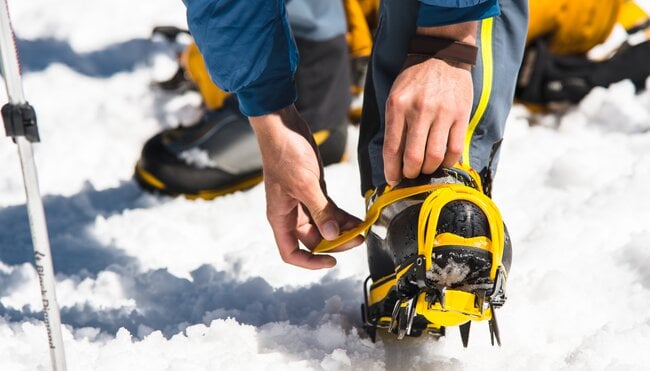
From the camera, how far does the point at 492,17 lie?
1.29 metres

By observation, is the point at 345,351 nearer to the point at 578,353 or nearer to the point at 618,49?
the point at 578,353

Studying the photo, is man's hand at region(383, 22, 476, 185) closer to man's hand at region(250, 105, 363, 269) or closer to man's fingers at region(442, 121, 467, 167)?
man's fingers at region(442, 121, 467, 167)

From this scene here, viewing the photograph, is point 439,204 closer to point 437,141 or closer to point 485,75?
point 437,141

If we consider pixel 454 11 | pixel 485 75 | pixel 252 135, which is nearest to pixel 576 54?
pixel 252 135

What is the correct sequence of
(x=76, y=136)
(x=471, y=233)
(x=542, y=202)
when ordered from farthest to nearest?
(x=76, y=136)
(x=542, y=202)
(x=471, y=233)

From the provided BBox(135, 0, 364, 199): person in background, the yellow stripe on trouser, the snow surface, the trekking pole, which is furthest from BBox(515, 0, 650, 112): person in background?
the trekking pole

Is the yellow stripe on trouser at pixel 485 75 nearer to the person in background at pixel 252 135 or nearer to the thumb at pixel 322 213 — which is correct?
the thumb at pixel 322 213

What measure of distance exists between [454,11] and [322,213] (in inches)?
14.4

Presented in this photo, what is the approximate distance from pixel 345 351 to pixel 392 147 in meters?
0.36

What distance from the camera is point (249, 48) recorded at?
126 cm

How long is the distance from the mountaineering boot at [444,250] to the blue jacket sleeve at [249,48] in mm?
245

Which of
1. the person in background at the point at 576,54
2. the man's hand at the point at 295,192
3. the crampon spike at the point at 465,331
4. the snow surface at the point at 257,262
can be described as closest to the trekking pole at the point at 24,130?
the snow surface at the point at 257,262

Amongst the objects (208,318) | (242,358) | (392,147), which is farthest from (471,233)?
(208,318)

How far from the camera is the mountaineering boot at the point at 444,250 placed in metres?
1.15
